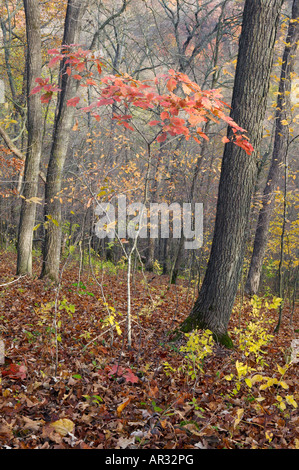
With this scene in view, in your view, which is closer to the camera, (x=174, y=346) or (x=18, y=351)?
(x=18, y=351)

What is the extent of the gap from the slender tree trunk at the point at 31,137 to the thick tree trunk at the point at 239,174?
431 centimetres

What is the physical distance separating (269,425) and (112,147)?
12.8 meters

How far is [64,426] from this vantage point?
2.39 m

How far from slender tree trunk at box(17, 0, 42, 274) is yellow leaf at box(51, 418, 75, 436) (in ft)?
17.3

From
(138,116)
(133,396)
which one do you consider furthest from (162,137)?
(138,116)

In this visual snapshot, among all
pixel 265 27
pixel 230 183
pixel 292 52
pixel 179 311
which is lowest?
pixel 179 311

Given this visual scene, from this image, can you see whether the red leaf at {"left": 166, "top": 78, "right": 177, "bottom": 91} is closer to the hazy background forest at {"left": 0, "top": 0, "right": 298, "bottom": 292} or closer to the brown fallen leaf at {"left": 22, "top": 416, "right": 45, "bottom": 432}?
the brown fallen leaf at {"left": 22, "top": 416, "right": 45, "bottom": 432}

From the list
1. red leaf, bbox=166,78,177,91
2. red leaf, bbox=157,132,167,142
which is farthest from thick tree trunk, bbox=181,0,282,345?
red leaf, bbox=166,78,177,91

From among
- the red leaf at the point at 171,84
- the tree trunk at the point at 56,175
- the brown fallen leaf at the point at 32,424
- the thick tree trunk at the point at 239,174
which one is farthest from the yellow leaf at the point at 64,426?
the tree trunk at the point at 56,175

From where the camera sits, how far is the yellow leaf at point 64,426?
2.36m

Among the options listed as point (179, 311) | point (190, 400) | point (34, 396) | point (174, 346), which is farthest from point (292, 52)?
point (34, 396)

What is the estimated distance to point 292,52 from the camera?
7.92m
